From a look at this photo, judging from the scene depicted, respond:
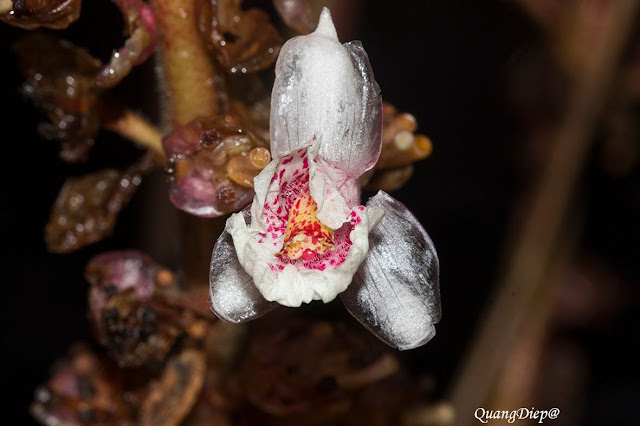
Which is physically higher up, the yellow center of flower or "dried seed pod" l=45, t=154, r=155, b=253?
the yellow center of flower

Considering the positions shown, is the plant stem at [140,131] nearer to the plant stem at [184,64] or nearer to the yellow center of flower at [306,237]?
the plant stem at [184,64]

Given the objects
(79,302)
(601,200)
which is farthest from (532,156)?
(79,302)

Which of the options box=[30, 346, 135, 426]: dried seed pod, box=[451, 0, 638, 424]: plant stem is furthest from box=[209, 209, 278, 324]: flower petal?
box=[451, 0, 638, 424]: plant stem

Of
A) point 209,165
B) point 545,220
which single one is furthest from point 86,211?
point 545,220

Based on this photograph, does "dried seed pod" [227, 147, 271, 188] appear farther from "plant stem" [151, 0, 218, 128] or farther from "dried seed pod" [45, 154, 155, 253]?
"dried seed pod" [45, 154, 155, 253]

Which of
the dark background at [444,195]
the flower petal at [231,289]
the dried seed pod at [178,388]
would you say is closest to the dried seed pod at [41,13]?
the flower petal at [231,289]

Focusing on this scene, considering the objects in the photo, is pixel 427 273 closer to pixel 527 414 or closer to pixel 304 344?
pixel 304 344

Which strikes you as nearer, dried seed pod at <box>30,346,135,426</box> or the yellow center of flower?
the yellow center of flower
